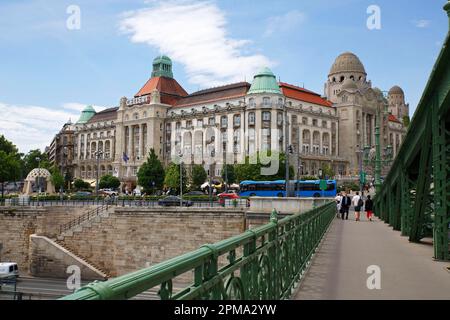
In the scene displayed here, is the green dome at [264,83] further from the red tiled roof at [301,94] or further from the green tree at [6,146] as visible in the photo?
the green tree at [6,146]

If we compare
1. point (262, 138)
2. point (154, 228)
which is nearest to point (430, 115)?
point (154, 228)

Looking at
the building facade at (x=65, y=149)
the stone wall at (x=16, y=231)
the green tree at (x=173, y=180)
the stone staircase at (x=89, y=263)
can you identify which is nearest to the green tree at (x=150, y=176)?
the green tree at (x=173, y=180)

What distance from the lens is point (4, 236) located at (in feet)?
123

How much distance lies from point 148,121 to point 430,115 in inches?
3617

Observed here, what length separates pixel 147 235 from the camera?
108 feet

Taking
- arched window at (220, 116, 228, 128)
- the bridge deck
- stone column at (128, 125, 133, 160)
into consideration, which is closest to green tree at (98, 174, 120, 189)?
stone column at (128, 125, 133, 160)

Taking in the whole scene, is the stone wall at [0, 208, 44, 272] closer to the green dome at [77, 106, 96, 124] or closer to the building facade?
the building facade

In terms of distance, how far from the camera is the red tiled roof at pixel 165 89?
10344cm

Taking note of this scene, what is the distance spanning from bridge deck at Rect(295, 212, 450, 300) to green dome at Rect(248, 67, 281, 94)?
73.2 metres

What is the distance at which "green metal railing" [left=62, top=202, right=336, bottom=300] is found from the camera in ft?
7.98

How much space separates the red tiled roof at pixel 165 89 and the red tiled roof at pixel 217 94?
3.16m

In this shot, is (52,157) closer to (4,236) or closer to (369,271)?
(4,236)

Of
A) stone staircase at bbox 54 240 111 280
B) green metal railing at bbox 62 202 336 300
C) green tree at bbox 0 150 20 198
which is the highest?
green tree at bbox 0 150 20 198

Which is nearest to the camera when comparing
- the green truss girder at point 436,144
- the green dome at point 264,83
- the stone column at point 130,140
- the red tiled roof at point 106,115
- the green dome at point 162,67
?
the green truss girder at point 436,144
